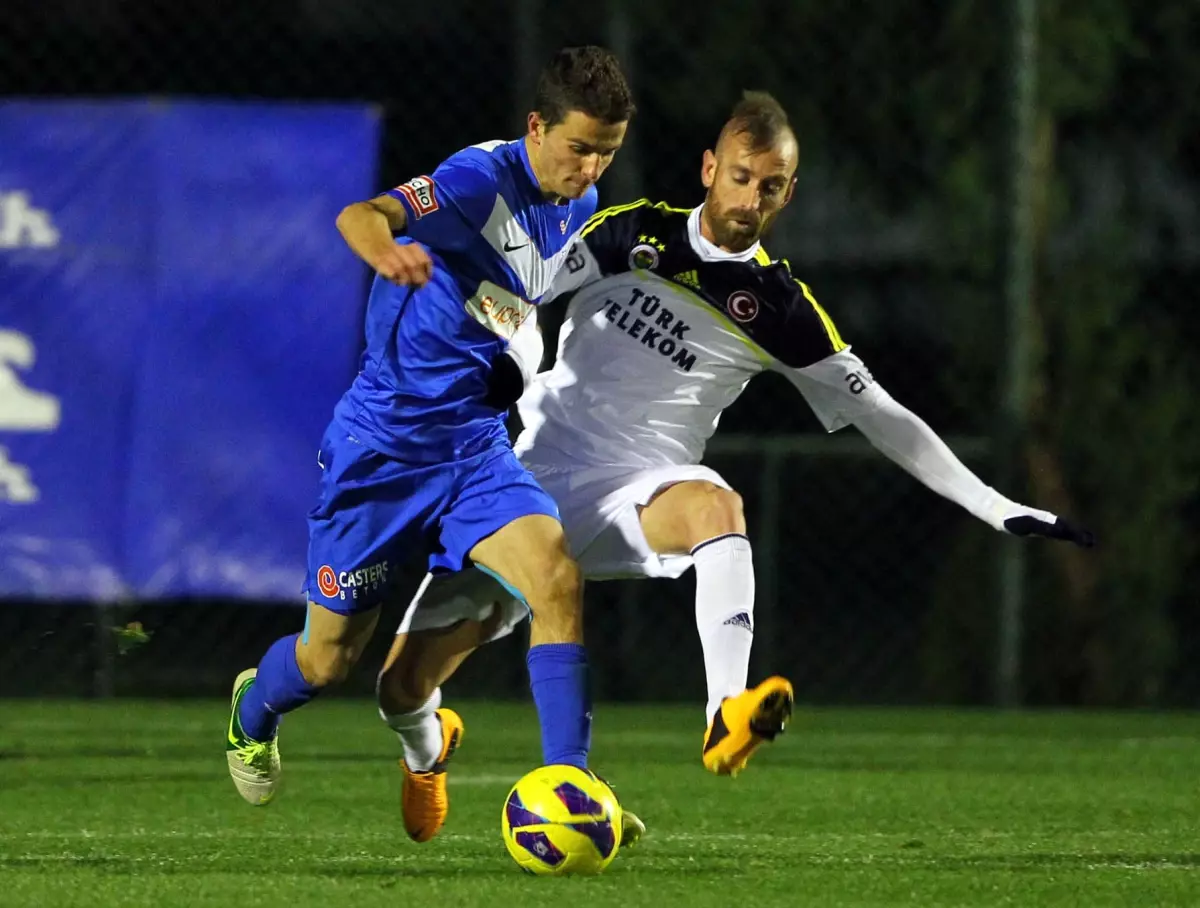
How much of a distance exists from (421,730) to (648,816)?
65 centimetres

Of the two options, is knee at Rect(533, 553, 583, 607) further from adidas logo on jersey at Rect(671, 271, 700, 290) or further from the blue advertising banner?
the blue advertising banner

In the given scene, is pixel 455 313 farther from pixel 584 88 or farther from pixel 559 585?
pixel 559 585

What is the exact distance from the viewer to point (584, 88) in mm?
4895

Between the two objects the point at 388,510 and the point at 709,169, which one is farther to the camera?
the point at 709,169

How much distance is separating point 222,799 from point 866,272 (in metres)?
6.44

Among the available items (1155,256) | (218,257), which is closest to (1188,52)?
(1155,256)

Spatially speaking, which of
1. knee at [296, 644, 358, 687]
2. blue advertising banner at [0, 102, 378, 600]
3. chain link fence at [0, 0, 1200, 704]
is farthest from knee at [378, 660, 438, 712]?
chain link fence at [0, 0, 1200, 704]

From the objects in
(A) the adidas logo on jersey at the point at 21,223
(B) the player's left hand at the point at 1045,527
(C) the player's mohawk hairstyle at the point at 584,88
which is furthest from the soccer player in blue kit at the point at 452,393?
(A) the adidas logo on jersey at the point at 21,223

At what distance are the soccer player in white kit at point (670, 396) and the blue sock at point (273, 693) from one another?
20cm

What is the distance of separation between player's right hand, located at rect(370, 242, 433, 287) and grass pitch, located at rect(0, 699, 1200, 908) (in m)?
1.09

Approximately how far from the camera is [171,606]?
9492 millimetres

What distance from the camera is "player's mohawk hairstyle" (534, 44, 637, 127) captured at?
4898mm

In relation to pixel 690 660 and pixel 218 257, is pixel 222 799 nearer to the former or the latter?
pixel 218 257

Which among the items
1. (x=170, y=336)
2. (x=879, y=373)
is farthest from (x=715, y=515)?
(x=879, y=373)
